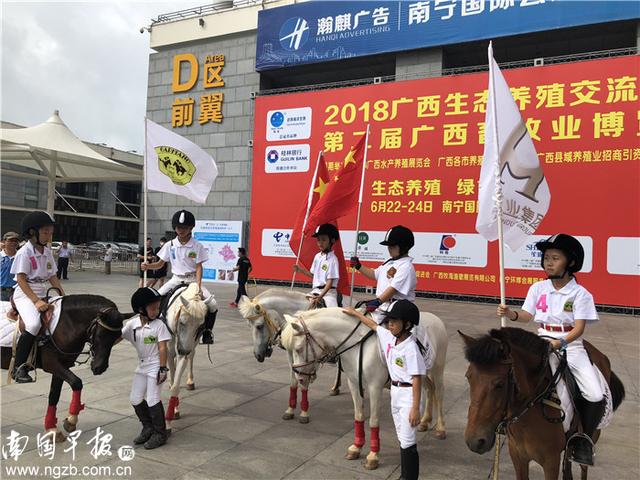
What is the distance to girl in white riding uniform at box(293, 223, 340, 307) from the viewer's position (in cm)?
646

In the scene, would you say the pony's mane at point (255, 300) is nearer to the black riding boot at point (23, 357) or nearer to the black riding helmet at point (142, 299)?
the black riding helmet at point (142, 299)

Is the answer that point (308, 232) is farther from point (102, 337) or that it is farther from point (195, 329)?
point (102, 337)

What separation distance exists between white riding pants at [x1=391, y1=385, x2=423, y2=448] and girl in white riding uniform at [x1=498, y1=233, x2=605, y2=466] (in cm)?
109

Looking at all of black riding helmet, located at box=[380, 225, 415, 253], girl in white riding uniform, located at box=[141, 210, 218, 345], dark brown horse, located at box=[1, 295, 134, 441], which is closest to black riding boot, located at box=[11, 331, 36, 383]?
dark brown horse, located at box=[1, 295, 134, 441]

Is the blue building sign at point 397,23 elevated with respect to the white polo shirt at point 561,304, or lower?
elevated

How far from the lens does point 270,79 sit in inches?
870

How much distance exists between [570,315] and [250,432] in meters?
3.56

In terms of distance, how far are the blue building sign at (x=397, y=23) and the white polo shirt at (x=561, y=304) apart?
16207 millimetres

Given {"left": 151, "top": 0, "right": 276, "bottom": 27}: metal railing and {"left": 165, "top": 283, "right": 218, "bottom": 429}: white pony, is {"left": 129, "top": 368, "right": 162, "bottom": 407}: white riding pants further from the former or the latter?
{"left": 151, "top": 0, "right": 276, "bottom": 27}: metal railing

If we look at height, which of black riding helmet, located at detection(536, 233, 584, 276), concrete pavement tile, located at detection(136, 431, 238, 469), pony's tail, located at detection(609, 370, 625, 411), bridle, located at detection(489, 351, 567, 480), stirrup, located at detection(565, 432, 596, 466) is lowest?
concrete pavement tile, located at detection(136, 431, 238, 469)

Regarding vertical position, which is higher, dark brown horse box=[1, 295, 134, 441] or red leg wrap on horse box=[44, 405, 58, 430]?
dark brown horse box=[1, 295, 134, 441]

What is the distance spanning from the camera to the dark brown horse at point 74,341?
4.52 metres

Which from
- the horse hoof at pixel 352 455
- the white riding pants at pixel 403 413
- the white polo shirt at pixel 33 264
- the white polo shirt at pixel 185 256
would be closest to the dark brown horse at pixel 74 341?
the white polo shirt at pixel 33 264

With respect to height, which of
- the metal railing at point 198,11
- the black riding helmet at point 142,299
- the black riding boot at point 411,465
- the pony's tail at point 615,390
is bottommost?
the black riding boot at point 411,465
